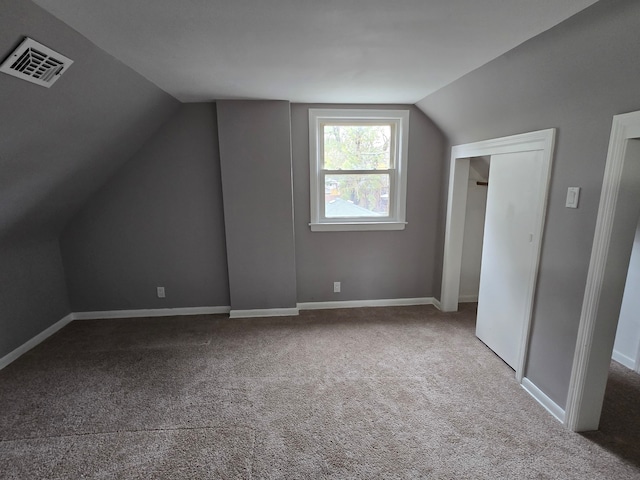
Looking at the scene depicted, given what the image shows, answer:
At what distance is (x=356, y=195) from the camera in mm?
3572

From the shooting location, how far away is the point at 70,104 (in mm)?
1945

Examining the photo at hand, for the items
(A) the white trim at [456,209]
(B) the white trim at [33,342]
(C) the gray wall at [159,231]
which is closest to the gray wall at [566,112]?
(A) the white trim at [456,209]

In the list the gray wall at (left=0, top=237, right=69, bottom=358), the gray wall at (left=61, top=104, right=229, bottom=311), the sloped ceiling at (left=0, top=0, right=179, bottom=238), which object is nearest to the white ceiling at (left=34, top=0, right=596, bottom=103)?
the sloped ceiling at (left=0, top=0, right=179, bottom=238)

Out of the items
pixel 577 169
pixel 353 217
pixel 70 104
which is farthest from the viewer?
pixel 353 217

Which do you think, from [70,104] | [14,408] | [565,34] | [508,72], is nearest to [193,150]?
[70,104]

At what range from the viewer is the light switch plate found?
181 centimetres

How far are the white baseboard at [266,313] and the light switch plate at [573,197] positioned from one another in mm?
2627

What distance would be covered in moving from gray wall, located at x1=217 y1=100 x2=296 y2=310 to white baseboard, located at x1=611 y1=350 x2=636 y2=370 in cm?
293

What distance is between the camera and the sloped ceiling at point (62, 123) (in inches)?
59.0

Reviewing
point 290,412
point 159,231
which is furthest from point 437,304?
point 159,231

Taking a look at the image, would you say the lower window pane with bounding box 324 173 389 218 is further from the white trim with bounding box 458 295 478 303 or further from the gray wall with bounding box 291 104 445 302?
the white trim with bounding box 458 295 478 303

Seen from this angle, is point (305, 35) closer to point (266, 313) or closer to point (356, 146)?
point (356, 146)

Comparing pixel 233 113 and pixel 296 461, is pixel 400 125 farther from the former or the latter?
pixel 296 461

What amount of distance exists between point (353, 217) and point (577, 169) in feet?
6.89
